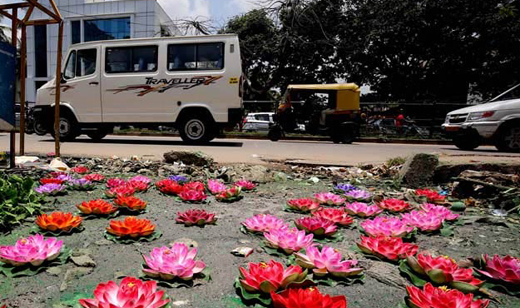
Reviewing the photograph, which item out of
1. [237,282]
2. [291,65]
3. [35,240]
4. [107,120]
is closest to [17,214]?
[35,240]

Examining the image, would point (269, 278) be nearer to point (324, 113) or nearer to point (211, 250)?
point (211, 250)

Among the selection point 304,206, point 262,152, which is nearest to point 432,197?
point 304,206

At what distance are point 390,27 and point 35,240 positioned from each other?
18602mm

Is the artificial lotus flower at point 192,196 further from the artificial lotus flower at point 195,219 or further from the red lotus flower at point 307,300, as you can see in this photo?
the red lotus flower at point 307,300

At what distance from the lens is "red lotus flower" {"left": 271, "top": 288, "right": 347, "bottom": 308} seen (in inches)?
37.1

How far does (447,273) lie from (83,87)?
9216 millimetres

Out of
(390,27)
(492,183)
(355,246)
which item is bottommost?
(355,246)

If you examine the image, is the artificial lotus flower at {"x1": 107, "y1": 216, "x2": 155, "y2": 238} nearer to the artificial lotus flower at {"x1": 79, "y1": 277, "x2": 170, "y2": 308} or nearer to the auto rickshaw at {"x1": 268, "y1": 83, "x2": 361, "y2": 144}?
the artificial lotus flower at {"x1": 79, "y1": 277, "x2": 170, "y2": 308}

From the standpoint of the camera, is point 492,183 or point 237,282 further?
point 492,183

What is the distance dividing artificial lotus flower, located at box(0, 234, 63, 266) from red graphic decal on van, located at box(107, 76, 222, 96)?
719 centimetres

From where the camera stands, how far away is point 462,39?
679 inches

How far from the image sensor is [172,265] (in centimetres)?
122

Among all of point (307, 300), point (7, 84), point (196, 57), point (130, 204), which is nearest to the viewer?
point (307, 300)

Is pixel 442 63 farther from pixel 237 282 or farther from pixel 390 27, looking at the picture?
pixel 237 282
